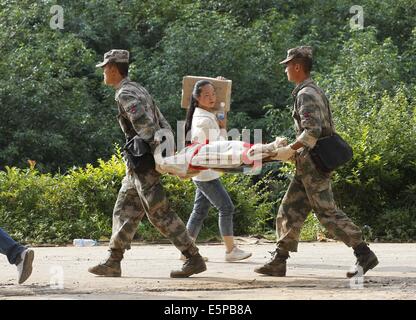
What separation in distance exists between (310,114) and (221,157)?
82 cm

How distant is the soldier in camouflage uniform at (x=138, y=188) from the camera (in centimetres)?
955

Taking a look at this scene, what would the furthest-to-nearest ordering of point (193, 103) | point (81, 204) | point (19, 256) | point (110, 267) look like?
point (81, 204) → point (193, 103) → point (110, 267) → point (19, 256)

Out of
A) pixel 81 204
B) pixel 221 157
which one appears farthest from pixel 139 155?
pixel 81 204

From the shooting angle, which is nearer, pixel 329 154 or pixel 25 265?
pixel 25 265

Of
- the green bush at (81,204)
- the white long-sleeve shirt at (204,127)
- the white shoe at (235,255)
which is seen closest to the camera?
the white long-sleeve shirt at (204,127)

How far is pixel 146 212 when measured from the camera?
9.80 metres

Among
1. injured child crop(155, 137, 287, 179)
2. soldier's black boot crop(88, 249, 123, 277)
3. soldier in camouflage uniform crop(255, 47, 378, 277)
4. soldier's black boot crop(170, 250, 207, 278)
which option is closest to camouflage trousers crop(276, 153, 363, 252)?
soldier in camouflage uniform crop(255, 47, 378, 277)

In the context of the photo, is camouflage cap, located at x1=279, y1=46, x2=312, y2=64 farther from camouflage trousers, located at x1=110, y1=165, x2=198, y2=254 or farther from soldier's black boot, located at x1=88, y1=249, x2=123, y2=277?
soldier's black boot, located at x1=88, y1=249, x2=123, y2=277

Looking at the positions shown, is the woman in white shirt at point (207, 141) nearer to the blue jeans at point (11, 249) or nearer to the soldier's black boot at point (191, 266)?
the soldier's black boot at point (191, 266)

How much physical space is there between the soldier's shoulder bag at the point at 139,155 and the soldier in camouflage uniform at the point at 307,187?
113 centimetres

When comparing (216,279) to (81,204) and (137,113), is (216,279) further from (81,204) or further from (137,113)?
(81,204)

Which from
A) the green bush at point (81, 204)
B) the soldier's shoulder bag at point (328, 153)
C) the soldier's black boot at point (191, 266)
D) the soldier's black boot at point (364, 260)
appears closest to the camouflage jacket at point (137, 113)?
the soldier's black boot at point (191, 266)

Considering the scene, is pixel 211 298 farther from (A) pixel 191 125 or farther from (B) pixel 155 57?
(B) pixel 155 57

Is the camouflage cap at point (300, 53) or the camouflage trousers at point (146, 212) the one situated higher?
the camouflage cap at point (300, 53)
